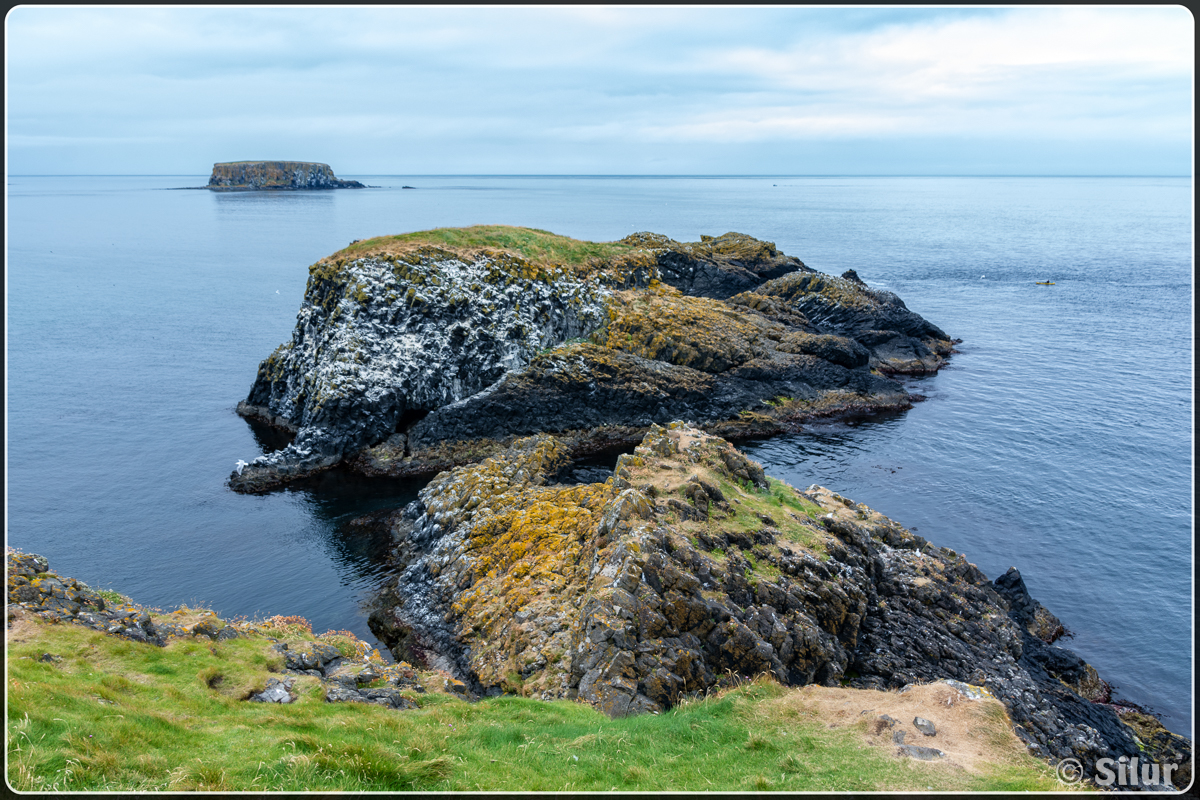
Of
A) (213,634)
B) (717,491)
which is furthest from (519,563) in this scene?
(213,634)

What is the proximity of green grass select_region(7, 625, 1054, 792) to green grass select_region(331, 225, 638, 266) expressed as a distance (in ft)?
150

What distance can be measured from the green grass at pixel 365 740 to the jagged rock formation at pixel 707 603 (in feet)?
10.7

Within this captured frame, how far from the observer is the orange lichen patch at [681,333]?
6156 centimetres

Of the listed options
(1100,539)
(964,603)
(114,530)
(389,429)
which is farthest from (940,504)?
(114,530)

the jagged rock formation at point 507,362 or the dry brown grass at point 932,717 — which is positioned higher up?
the jagged rock formation at point 507,362

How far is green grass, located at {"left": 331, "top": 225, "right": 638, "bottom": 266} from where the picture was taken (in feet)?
200

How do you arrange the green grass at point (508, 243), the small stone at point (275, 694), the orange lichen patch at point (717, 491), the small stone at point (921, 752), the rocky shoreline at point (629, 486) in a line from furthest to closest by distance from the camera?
the green grass at point (508, 243)
the orange lichen patch at point (717, 491)
the rocky shoreline at point (629, 486)
the small stone at point (275, 694)
the small stone at point (921, 752)

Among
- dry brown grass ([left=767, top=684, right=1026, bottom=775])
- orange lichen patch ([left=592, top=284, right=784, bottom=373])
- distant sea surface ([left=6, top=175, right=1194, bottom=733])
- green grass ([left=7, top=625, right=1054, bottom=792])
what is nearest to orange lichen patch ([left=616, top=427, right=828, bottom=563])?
dry brown grass ([left=767, top=684, right=1026, bottom=775])

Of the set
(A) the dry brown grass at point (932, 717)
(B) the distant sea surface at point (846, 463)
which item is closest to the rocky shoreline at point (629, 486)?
(A) the dry brown grass at point (932, 717)

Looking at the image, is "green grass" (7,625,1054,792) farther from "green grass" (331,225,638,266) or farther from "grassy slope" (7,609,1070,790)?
"green grass" (331,225,638,266)

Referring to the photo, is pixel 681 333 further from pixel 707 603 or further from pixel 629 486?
pixel 707 603

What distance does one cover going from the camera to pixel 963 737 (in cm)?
1734

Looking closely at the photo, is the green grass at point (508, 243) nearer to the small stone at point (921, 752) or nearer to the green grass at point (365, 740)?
the green grass at point (365, 740)

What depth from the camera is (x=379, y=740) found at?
624 inches
